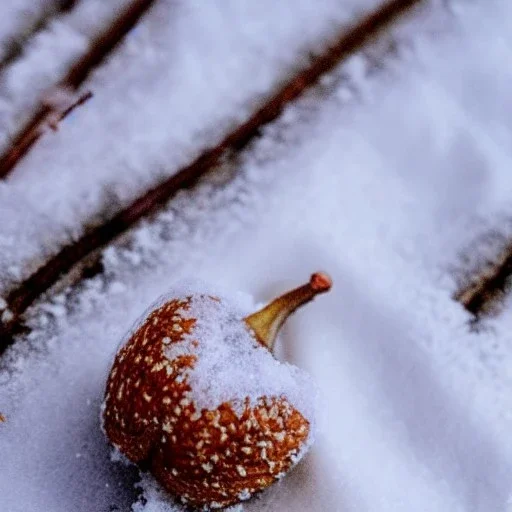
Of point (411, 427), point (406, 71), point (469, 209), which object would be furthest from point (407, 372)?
→ point (406, 71)

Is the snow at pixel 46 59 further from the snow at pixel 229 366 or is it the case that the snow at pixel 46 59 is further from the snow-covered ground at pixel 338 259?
the snow at pixel 229 366

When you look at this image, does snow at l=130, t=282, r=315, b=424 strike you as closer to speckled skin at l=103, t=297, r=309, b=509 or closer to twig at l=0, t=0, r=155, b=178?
speckled skin at l=103, t=297, r=309, b=509

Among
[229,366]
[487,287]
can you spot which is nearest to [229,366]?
→ [229,366]

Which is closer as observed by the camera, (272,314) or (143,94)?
(272,314)

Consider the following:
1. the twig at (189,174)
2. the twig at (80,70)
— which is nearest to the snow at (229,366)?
the twig at (189,174)

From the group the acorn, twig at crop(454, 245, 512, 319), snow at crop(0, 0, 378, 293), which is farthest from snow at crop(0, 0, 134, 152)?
twig at crop(454, 245, 512, 319)

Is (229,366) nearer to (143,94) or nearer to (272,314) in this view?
(272,314)
